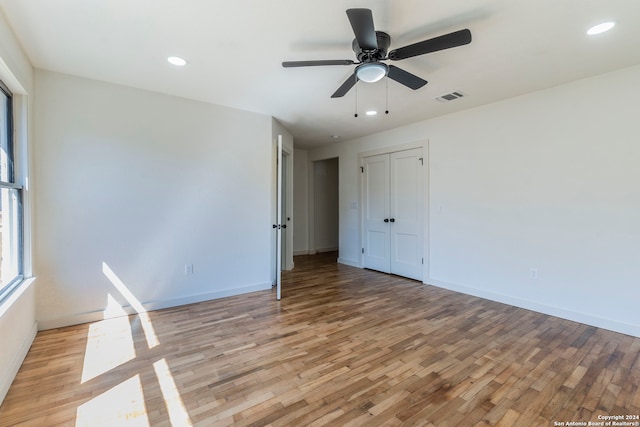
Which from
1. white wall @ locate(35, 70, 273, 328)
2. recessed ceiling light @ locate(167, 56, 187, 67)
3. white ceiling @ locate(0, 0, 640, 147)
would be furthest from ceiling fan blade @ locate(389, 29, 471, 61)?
white wall @ locate(35, 70, 273, 328)

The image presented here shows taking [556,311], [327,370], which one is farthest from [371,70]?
[556,311]

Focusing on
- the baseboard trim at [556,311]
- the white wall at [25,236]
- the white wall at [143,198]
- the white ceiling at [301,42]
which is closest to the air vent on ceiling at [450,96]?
the white ceiling at [301,42]

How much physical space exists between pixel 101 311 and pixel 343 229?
4122mm

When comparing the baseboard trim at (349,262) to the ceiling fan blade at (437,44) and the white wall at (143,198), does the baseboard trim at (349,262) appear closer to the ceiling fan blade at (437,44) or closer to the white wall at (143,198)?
the white wall at (143,198)

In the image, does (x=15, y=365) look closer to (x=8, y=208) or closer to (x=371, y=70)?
(x=8, y=208)

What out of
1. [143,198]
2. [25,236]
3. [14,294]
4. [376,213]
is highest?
[143,198]

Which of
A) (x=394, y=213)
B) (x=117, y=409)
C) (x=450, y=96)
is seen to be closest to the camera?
(x=117, y=409)

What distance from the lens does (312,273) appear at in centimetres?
509

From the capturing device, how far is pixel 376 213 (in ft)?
17.3

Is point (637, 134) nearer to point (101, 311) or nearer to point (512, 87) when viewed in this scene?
point (512, 87)

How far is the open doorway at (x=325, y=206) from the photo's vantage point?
23.2 feet

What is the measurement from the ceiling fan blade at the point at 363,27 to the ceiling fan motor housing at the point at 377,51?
11cm

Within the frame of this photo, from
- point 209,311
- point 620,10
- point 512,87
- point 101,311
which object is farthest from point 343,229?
point 620,10

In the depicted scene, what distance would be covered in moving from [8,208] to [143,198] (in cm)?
106
